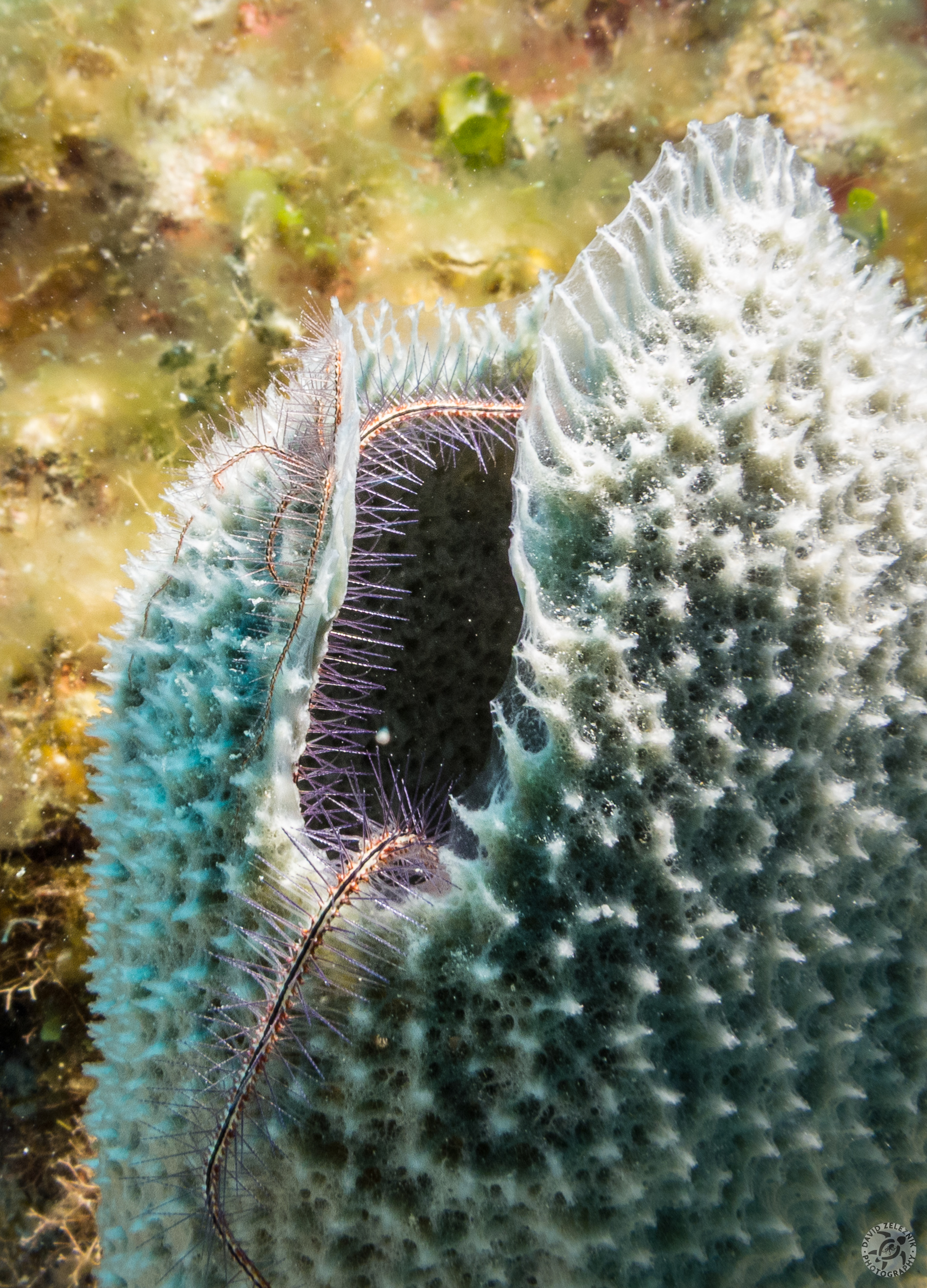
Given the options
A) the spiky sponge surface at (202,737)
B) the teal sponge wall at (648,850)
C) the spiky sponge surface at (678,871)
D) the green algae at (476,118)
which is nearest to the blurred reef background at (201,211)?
the green algae at (476,118)

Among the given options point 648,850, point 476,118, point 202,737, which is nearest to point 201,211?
point 476,118

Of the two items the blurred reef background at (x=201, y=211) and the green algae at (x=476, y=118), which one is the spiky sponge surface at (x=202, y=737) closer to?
the blurred reef background at (x=201, y=211)

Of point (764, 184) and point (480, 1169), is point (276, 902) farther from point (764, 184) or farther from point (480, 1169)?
point (764, 184)

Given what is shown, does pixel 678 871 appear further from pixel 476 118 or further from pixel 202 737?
pixel 476 118

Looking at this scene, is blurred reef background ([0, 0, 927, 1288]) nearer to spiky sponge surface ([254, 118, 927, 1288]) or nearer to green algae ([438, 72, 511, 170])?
green algae ([438, 72, 511, 170])

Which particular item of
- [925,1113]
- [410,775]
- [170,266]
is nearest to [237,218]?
[170,266]

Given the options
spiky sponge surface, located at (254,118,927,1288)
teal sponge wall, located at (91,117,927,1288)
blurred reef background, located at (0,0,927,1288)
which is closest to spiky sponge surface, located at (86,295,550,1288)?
teal sponge wall, located at (91,117,927,1288)
